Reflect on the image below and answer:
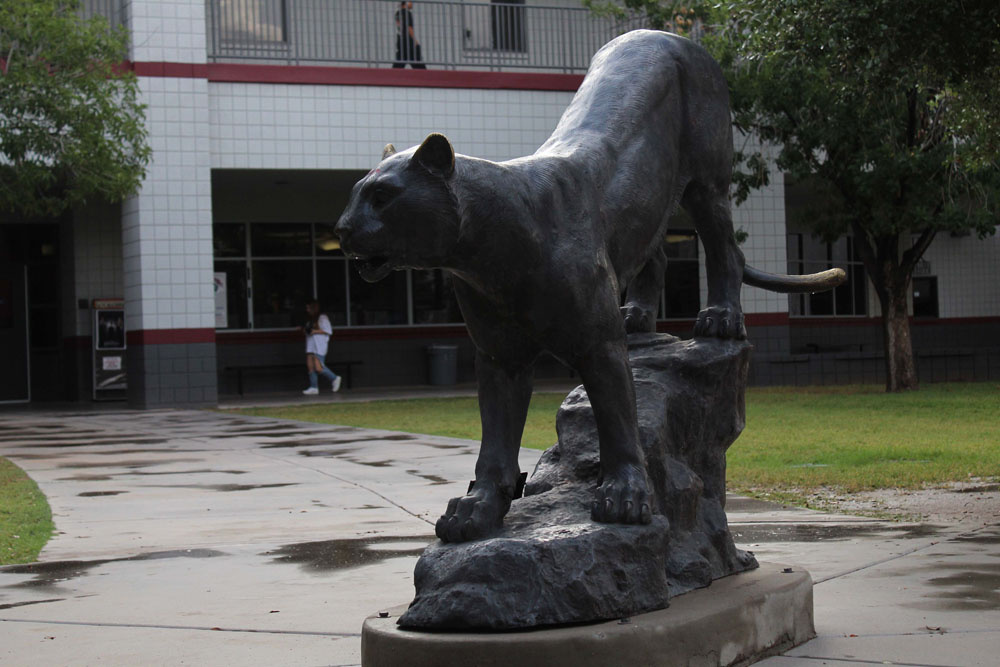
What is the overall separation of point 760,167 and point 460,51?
794cm

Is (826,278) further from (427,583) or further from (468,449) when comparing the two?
(468,449)

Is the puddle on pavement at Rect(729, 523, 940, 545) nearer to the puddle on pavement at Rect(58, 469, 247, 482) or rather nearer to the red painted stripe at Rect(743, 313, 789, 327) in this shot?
the puddle on pavement at Rect(58, 469, 247, 482)

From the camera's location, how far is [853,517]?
8.02 m

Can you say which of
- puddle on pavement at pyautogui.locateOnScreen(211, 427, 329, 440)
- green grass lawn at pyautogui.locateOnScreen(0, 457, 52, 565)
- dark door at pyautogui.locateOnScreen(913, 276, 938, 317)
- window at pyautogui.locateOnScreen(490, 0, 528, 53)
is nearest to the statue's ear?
green grass lawn at pyautogui.locateOnScreen(0, 457, 52, 565)

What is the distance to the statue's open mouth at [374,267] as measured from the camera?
142 inches

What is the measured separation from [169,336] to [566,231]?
709 inches

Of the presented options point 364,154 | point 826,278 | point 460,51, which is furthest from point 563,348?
point 460,51

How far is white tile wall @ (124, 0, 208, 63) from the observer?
20750 millimetres

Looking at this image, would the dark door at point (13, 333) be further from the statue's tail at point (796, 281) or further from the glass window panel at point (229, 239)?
the statue's tail at point (796, 281)

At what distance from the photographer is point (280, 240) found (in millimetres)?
26281

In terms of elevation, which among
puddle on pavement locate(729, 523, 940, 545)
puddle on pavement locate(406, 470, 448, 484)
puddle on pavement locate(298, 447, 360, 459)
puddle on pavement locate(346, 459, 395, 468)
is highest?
puddle on pavement locate(729, 523, 940, 545)

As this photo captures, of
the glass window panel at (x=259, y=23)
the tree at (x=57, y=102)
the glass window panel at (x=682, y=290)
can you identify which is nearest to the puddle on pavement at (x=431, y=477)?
the tree at (x=57, y=102)

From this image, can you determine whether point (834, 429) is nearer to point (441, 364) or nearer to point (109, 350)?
point (441, 364)

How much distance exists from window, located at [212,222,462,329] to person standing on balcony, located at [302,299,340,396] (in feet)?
5.67
